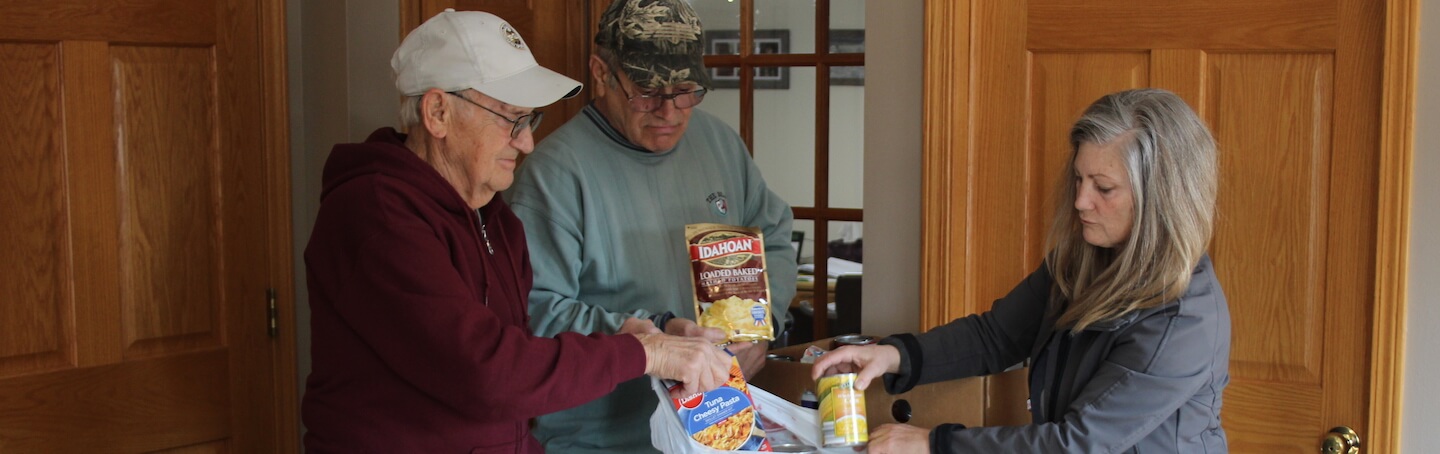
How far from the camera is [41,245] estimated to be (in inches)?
92.3

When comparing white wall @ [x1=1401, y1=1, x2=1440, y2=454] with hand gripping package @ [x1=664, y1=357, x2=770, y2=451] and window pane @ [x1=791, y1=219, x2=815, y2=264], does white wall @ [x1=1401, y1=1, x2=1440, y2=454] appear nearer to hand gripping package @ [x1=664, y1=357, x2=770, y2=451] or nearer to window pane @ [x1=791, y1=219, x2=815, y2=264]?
hand gripping package @ [x1=664, y1=357, x2=770, y2=451]

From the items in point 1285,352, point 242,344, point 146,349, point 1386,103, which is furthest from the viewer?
point 242,344

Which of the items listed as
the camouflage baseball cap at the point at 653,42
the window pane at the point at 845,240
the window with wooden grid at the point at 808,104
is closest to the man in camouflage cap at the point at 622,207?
→ the camouflage baseball cap at the point at 653,42

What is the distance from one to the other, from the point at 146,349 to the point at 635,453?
3.61 ft

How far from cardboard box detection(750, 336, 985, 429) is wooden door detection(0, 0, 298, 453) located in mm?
1278

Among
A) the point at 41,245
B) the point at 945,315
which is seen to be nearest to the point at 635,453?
the point at 945,315

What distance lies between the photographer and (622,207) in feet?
7.11

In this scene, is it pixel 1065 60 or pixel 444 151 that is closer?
pixel 444 151

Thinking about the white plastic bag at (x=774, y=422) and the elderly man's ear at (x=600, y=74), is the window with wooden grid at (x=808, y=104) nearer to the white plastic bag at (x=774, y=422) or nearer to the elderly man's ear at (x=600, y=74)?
the elderly man's ear at (x=600, y=74)

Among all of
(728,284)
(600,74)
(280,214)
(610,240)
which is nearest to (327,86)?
(280,214)

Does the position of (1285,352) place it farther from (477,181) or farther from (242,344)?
(242,344)

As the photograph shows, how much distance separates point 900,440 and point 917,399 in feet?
0.84

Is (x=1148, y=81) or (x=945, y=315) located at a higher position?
(x=1148, y=81)

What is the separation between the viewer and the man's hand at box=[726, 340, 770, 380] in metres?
2.05
